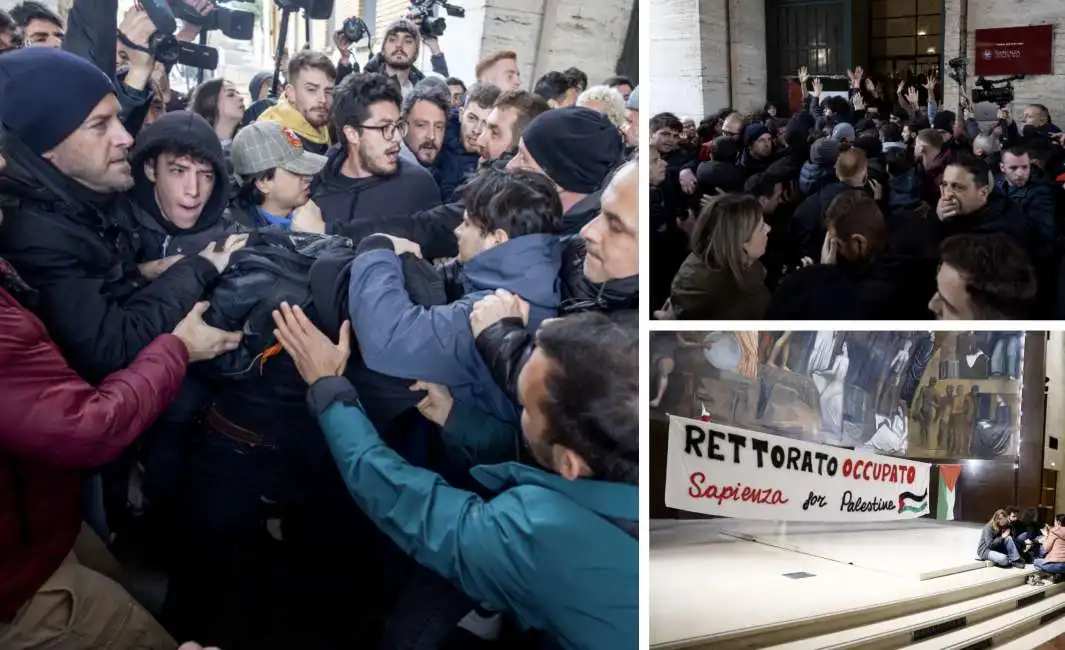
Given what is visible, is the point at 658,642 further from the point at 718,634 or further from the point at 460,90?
the point at 460,90

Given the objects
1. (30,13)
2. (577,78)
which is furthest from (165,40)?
(577,78)

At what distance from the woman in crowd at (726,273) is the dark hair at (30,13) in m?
1.55

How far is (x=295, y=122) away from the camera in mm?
1938

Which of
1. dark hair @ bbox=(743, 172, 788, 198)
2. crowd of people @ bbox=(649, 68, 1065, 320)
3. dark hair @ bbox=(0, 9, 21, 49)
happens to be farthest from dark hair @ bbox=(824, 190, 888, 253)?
dark hair @ bbox=(0, 9, 21, 49)

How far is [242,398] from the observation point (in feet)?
6.28

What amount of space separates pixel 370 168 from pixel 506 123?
1.10 feet

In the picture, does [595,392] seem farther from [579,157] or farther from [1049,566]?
[1049,566]

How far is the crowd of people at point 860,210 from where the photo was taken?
6.23 ft

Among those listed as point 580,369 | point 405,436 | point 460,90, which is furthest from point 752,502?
point 460,90

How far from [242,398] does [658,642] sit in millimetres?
1139

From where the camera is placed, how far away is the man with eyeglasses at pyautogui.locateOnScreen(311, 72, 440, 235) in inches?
75.5

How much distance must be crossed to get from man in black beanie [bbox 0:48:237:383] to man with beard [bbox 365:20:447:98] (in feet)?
2.00

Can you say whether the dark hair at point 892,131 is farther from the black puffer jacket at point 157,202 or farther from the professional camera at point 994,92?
the black puffer jacket at point 157,202

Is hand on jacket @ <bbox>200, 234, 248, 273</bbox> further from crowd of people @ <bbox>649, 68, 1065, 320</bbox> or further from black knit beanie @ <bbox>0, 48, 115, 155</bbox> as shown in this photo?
crowd of people @ <bbox>649, 68, 1065, 320</bbox>
